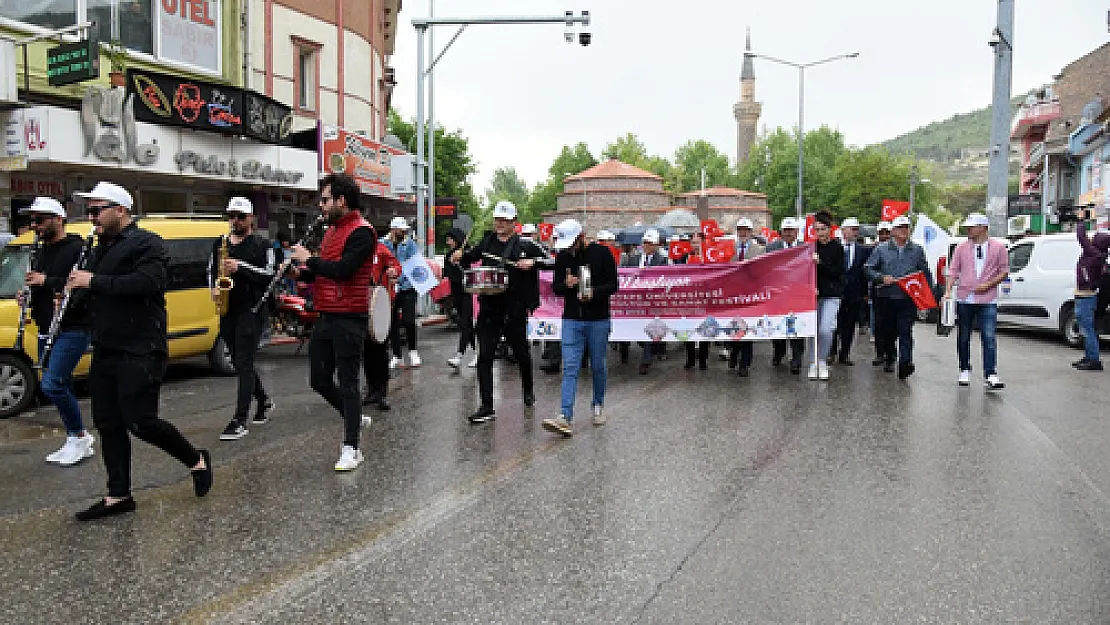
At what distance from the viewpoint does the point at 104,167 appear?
1487 centimetres

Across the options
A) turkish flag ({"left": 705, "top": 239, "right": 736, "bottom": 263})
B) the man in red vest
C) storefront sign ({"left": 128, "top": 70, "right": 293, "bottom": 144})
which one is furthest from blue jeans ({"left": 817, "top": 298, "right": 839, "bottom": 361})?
storefront sign ({"left": 128, "top": 70, "right": 293, "bottom": 144})

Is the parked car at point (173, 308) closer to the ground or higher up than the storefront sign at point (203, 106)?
closer to the ground

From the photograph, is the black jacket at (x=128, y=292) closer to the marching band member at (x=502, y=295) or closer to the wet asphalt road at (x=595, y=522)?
the wet asphalt road at (x=595, y=522)

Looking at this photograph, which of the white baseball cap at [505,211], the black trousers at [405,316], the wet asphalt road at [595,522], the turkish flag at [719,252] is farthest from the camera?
the turkish flag at [719,252]

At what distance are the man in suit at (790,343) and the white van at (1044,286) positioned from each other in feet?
18.7

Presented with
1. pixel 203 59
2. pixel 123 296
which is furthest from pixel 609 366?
pixel 203 59

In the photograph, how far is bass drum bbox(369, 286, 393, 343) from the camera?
249 inches

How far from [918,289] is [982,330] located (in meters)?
1.15

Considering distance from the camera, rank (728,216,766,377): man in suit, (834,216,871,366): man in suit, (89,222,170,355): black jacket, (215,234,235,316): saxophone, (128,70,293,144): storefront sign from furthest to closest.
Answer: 1. (128,70,293,144): storefront sign
2. (834,216,871,366): man in suit
3. (728,216,766,377): man in suit
4. (215,234,235,316): saxophone
5. (89,222,170,355): black jacket

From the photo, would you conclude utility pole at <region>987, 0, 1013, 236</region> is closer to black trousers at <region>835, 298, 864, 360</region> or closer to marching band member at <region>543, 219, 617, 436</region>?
black trousers at <region>835, 298, 864, 360</region>

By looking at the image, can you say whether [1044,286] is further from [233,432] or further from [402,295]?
[233,432]

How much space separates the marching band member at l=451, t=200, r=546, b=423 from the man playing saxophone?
1793 millimetres

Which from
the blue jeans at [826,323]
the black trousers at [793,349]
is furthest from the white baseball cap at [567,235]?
the black trousers at [793,349]

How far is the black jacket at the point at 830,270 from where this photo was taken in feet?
34.6
